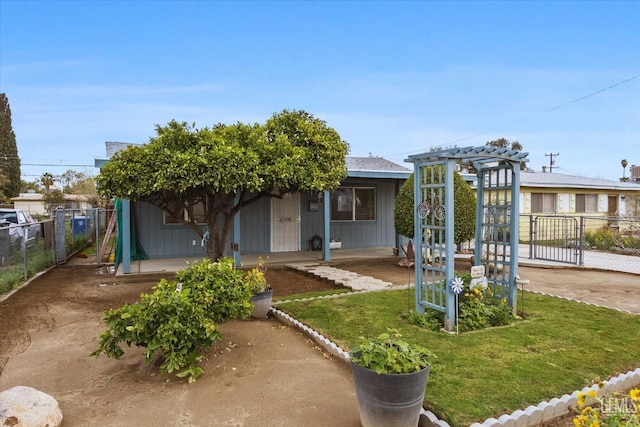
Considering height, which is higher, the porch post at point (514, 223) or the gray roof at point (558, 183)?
the gray roof at point (558, 183)

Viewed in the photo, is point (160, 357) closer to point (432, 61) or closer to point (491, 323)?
point (491, 323)

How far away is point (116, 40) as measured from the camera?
1086 centimetres

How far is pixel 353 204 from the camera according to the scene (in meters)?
12.2

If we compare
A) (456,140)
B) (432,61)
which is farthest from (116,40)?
(456,140)

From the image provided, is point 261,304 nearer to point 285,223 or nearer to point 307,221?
point 285,223

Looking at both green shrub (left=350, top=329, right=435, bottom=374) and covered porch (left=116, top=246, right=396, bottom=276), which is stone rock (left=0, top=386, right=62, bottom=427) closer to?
green shrub (left=350, top=329, right=435, bottom=374)

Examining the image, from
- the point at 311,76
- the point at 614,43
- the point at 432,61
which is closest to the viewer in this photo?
the point at 614,43

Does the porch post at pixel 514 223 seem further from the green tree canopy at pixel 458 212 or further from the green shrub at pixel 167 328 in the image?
the green shrub at pixel 167 328

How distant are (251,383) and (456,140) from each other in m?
31.7

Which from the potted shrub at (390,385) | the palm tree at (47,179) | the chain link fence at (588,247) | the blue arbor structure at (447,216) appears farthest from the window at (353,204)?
the palm tree at (47,179)

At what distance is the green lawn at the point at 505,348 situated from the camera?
9.65 feet

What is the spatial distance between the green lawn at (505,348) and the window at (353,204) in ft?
20.3

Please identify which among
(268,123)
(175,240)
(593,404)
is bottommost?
(593,404)

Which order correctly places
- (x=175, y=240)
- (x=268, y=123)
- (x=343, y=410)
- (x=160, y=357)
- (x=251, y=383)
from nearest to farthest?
(x=343, y=410)
(x=251, y=383)
(x=160, y=357)
(x=268, y=123)
(x=175, y=240)
